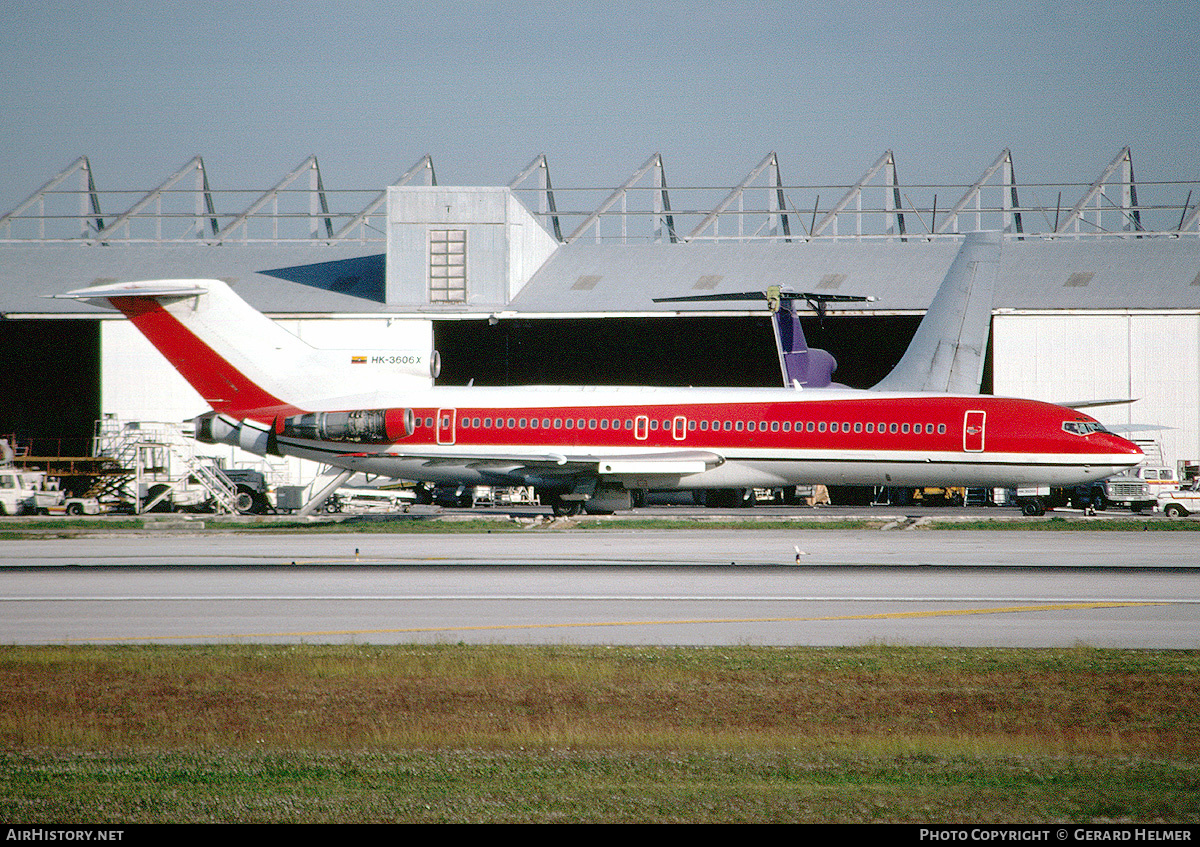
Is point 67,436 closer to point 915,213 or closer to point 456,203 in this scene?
point 456,203

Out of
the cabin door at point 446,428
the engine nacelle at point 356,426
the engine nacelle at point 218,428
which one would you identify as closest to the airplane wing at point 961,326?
the cabin door at point 446,428

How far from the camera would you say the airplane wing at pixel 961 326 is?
127 ft

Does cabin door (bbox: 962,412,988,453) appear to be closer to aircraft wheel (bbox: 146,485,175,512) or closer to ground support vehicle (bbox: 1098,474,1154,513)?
ground support vehicle (bbox: 1098,474,1154,513)

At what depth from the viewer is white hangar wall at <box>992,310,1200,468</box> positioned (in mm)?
46531

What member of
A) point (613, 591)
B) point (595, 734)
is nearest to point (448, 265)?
point (613, 591)

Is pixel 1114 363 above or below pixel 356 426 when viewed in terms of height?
above

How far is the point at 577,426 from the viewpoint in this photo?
3434 centimetres

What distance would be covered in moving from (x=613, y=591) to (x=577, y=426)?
1637 centimetres

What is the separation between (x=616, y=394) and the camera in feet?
114

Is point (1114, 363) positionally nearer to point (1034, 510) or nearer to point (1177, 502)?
point (1177, 502)

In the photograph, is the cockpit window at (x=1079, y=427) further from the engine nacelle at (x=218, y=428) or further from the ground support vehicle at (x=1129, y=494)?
the engine nacelle at (x=218, y=428)

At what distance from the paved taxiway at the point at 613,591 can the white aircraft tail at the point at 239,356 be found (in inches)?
332

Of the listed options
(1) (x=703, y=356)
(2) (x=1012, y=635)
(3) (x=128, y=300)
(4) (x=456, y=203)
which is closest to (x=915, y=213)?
(1) (x=703, y=356)

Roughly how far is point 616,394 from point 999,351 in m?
20.8
